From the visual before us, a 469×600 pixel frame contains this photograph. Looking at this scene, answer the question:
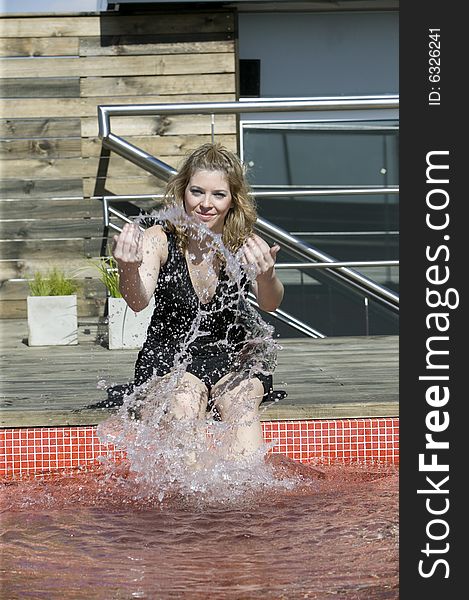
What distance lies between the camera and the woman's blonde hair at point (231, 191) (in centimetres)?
265

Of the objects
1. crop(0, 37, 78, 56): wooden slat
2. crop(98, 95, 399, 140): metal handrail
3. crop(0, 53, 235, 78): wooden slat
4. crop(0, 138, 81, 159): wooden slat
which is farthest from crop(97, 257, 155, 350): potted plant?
crop(0, 37, 78, 56): wooden slat

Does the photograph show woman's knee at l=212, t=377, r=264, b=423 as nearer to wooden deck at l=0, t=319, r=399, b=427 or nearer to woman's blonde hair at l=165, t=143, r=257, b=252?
wooden deck at l=0, t=319, r=399, b=427

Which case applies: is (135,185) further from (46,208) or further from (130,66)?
(130,66)

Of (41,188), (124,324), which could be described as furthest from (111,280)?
(41,188)

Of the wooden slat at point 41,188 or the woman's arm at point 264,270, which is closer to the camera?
the woman's arm at point 264,270

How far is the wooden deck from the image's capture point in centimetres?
288

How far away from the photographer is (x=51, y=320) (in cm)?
431

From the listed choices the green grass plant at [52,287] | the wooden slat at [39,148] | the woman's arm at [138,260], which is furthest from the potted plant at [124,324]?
the woman's arm at [138,260]

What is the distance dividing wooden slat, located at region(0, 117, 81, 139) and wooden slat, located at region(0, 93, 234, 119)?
1.2 inches

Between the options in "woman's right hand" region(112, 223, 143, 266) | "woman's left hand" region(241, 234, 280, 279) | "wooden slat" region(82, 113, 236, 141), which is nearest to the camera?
"woman's right hand" region(112, 223, 143, 266)

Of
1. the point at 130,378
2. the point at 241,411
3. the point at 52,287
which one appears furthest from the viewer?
the point at 52,287

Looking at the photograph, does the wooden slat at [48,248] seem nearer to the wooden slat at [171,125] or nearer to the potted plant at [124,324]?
the wooden slat at [171,125]

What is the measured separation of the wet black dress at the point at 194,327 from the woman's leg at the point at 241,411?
0.04 m

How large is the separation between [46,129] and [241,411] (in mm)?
3073
